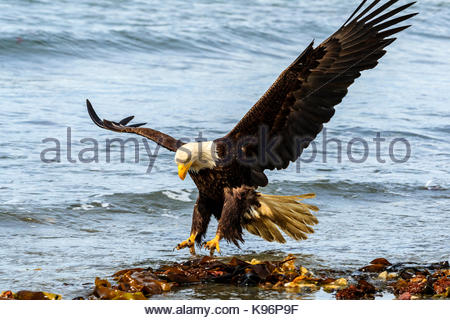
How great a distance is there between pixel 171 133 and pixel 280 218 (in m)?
3.77

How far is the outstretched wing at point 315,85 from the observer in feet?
17.2

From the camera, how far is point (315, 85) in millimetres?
5320

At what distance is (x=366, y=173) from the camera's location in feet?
26.4

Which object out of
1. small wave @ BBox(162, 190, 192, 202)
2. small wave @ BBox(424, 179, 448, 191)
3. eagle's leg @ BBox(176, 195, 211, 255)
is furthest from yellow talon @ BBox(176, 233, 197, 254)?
small wave @ BBox(424, 179, 448, 191)

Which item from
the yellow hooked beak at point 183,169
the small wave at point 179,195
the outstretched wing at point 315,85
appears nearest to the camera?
the yellow hooked beak at point 183,169

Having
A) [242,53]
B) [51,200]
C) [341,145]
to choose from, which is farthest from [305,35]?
[51,200]

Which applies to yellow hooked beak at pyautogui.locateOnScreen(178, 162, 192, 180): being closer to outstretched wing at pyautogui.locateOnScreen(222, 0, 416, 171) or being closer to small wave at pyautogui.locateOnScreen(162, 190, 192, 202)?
outstretched wing at pyautogui.locateOnScreen(222, 0, 416, 171)

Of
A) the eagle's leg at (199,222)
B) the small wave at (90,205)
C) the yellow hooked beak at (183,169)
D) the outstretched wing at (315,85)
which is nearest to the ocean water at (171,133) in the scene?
the small wave at (90,205)

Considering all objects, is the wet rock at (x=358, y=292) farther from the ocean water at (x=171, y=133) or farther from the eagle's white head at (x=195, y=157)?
the eagle's white head at (x=195, y=157)

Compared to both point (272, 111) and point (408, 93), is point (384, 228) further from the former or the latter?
point (408, 93)

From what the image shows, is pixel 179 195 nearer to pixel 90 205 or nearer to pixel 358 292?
pixel 90 205

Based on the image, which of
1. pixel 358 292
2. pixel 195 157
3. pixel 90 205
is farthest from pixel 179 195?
pixel 358 292

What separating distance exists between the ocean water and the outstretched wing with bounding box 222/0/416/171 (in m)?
0.93

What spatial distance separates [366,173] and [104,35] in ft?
25.9
